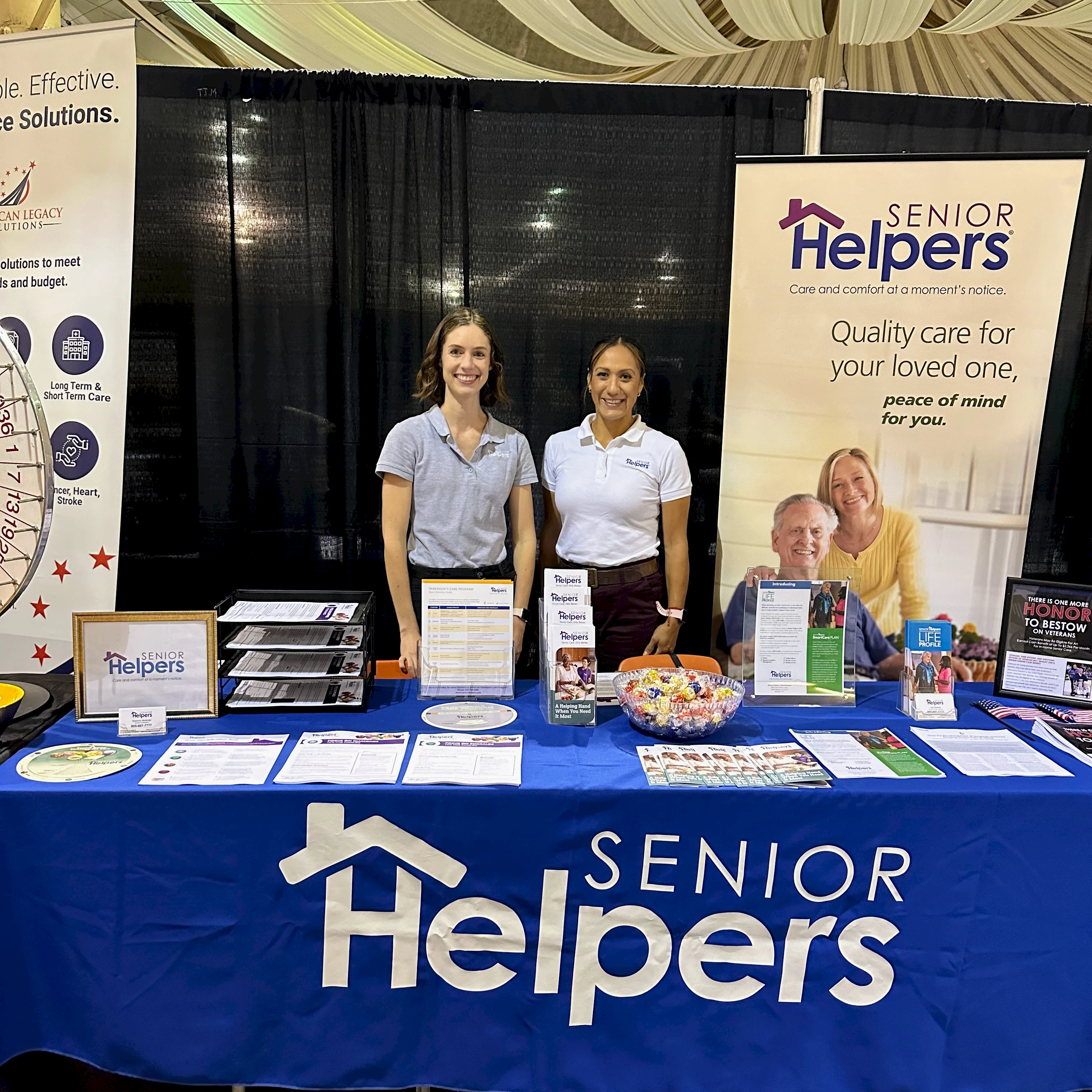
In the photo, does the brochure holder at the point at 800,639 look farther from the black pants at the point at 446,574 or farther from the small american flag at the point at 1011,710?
the black pants at the point at 446,574

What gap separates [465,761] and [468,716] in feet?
0.75

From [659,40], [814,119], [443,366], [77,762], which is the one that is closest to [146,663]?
[77,762]

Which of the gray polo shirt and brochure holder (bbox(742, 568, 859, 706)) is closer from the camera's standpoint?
brochure holder (bbox(742, 568, 859, 706))

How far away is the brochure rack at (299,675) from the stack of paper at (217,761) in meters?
0.13

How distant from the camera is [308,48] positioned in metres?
2.74

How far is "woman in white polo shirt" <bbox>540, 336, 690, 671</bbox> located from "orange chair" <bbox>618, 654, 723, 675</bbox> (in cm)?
48

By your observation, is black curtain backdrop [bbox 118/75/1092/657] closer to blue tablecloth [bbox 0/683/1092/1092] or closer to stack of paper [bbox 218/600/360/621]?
stack of paper [bbox 218/600/360/621]

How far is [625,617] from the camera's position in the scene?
2.47 meters

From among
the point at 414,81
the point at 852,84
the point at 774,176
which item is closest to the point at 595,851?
the point at 774,176

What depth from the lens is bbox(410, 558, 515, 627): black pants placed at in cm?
236

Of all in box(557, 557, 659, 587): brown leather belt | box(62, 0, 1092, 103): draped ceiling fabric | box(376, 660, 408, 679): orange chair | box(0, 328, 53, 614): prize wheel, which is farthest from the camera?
box(62, 0, 1092, 103): draped ceiling fabric

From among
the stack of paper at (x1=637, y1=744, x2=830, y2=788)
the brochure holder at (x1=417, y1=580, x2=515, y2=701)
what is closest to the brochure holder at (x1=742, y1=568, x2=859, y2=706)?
the stack of paper at (x1=637, y1=744, x2=830, y2=788)

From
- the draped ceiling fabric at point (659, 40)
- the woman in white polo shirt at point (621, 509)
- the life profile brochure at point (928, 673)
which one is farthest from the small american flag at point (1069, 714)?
the draped ceiling fabric at point (659, 40)

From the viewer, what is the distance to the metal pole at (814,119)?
241 centimetres
